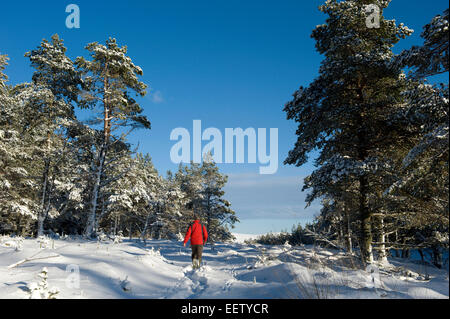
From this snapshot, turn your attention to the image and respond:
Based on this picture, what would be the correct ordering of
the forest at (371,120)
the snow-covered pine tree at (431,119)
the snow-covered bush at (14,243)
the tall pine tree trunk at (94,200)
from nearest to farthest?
the snow-covered pine tree at (431,119), the forest at (371,120), the snow-covered bush at (14,243), the tall pine tree trunk at (94,200)

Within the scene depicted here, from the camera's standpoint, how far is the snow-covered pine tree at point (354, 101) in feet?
26.4

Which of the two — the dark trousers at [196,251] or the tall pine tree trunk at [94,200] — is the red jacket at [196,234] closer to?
the dark trousers at [196,251]

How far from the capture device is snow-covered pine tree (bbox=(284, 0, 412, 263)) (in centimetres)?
805

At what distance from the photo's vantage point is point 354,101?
30.9 feet

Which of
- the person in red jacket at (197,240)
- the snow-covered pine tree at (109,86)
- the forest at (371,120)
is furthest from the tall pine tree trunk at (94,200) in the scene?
the forest at (371,120)

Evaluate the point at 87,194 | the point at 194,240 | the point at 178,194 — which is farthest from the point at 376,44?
the point at 178,194

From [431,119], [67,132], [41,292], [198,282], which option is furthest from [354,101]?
[67,132]

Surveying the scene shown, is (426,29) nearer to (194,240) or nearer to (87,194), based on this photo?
(194,240)

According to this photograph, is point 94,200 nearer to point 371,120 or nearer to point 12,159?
point 12,159

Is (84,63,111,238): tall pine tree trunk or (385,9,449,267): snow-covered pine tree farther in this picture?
(84,63,111,238): tall pine tree trunk

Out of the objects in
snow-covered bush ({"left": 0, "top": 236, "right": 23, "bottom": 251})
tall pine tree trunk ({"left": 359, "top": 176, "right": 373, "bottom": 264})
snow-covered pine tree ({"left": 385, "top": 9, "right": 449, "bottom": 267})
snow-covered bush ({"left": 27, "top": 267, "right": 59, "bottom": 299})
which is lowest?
snow-covered bush ({"left": 0, "top": 236, "right": 23, "bottom": 251})

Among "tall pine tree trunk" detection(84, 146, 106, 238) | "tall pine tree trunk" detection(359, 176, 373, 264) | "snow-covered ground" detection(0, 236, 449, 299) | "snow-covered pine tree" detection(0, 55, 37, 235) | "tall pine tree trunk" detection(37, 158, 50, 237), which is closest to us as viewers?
"snow-covered ground" detection(0, 236, 449, 299)

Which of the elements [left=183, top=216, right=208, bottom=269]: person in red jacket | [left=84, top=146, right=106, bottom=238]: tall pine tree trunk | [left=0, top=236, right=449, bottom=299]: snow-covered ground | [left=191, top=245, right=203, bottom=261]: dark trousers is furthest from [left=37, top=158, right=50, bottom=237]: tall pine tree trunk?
[left=191, top=245, right=203, bottom=261]: dark trousers

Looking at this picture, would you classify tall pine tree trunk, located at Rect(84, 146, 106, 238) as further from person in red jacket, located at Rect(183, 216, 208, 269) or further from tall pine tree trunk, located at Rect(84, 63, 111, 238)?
person in red jacket, located at Rect(183, 216, 208, 269)
